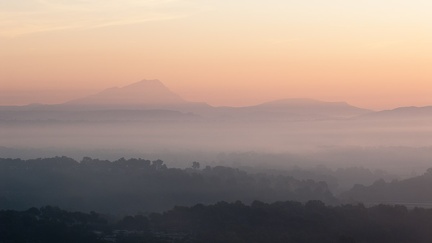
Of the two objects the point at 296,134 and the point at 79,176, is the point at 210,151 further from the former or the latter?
the point at 79,176

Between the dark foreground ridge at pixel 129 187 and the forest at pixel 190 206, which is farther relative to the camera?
the dark foreground ridge at pixel 129 187

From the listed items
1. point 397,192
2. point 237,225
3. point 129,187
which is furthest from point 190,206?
point 237,225

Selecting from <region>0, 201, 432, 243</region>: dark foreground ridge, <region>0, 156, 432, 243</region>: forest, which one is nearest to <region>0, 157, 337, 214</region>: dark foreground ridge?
<region>0, 156, 432, 243</region>: forest

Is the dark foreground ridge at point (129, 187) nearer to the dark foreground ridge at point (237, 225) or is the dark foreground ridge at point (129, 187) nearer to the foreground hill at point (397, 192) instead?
the foreground hill at point (397, 192)

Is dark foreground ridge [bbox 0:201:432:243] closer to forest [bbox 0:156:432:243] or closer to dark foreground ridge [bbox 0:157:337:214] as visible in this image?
forest [bbox 0:156:432:243]

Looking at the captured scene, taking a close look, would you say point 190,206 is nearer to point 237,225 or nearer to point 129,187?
point 129,187

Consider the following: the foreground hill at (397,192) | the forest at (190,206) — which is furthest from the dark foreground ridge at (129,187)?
the foreground hill at (397,192)

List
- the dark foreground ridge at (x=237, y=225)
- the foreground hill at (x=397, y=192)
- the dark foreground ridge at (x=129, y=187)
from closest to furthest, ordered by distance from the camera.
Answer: the dark foreground ridge at (x=237, y=225), the foreground hill at (x=397, y=192), the dark foreground ridge at (x=129, y=187)

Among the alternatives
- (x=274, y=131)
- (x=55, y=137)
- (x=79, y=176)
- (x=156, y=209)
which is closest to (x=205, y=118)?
(x=274, y=131)
